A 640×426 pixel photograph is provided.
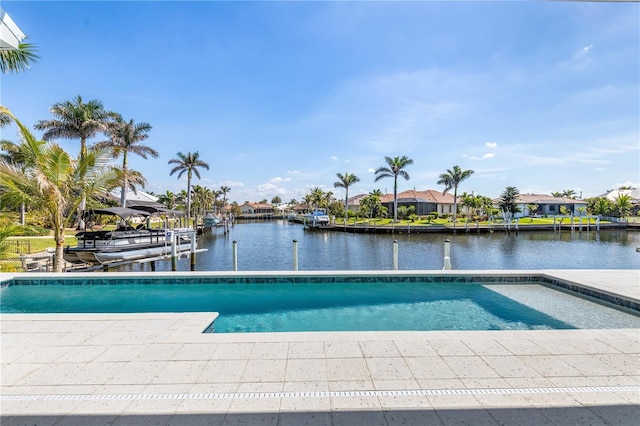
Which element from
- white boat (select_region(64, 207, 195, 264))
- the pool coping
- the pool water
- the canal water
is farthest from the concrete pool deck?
the canal water

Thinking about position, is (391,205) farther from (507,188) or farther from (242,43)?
(242,43)

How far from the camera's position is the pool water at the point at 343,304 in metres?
6.60

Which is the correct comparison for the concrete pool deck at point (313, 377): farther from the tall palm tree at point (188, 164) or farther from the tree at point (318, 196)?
the tree at point (318, 196)

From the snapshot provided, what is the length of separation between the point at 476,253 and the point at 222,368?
85.9ft

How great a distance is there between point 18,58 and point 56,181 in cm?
350

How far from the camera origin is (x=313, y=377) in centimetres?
353

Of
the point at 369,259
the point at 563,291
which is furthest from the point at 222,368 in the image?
the point at 369,259

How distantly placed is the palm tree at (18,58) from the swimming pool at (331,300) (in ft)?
19.6

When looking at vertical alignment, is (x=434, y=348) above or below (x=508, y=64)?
below

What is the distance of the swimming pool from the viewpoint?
6.66 m

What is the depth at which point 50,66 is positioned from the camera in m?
9.45

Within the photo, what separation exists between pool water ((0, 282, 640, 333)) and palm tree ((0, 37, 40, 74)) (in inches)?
243

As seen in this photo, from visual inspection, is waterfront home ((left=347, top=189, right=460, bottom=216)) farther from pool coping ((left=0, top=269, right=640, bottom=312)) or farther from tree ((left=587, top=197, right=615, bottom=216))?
pool coping ((left=0, top=269, right=640, bottom=312))

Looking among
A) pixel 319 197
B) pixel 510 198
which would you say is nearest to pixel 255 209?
pixel 319 197
